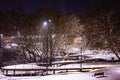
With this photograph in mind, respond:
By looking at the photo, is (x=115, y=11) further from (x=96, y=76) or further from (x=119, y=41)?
(x=96, y=76)

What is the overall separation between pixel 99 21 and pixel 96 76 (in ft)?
78.3

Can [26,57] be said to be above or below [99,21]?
below

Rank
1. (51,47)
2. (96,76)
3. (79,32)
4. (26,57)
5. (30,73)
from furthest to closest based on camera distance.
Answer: (79,32)
(26,57)
(51,47)
(30,73)
(96,76)

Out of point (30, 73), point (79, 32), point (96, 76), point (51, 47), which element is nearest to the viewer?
point (96, 76)

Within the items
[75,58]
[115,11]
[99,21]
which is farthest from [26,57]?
[115,11]

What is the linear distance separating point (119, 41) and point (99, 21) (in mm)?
4800

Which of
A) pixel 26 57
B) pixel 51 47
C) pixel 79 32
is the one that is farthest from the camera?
pixel 79 32

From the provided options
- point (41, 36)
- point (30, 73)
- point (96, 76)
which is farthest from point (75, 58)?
point (96, 76)

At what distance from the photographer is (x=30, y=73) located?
3891 centimetres

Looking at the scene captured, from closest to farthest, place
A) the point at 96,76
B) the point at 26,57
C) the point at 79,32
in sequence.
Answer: the point at 96,76 < the point at 26,57 < the point at 79,32

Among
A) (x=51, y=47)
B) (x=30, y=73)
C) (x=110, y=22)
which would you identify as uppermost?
(x=110, y=22)

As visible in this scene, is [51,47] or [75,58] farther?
[75,58]

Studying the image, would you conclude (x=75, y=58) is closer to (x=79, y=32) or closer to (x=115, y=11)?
(x=79, y=32)

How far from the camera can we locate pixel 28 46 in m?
50.5
